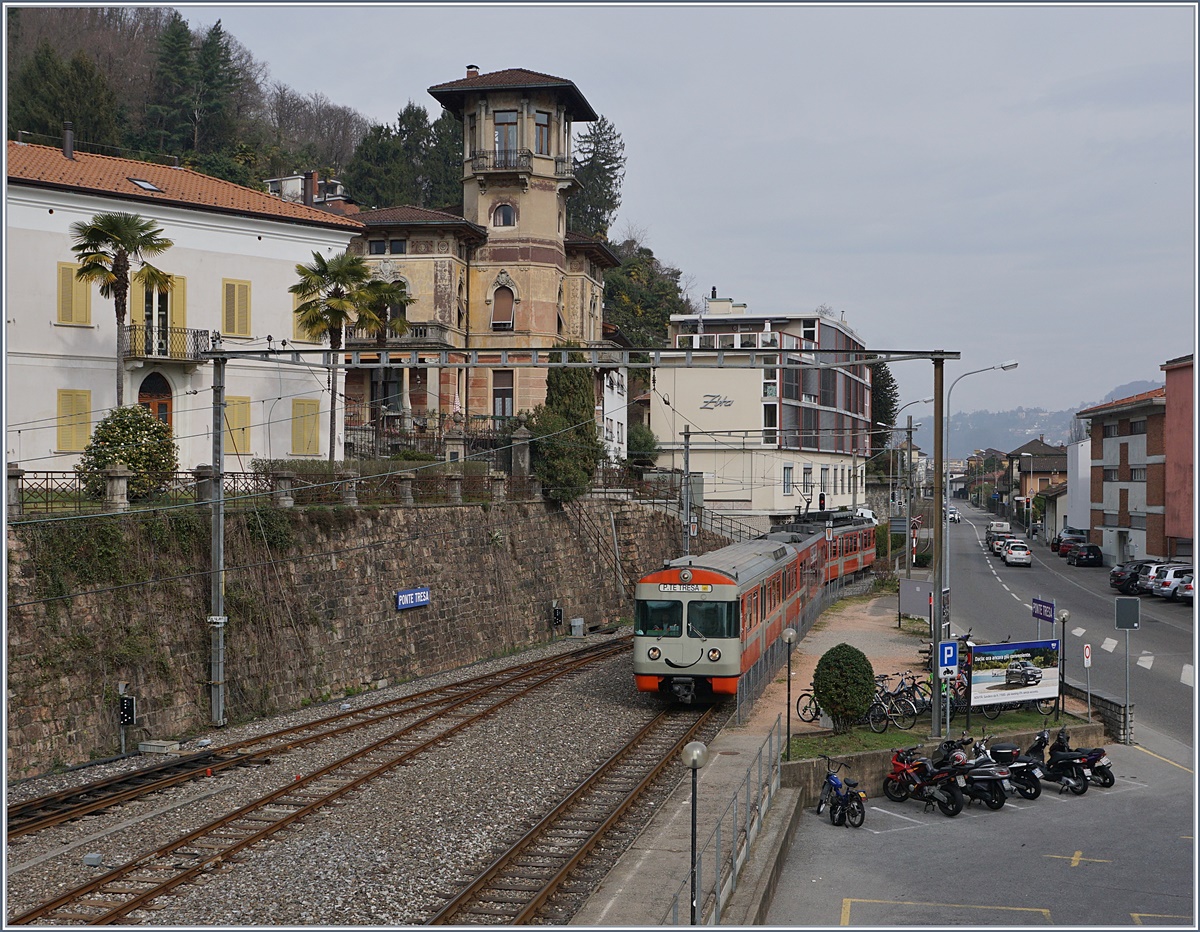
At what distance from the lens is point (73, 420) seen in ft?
93.6

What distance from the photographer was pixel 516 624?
33.1 metres

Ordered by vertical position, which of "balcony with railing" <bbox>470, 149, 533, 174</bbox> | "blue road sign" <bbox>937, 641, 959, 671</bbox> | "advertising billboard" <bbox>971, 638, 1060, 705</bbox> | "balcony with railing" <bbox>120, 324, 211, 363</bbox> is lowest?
"advertising billboard" <bbox>971, 638, 1060, 705</bbox>

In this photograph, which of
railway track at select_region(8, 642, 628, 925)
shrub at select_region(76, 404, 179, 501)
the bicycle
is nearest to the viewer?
railway track at select_region(8, 642, 628, 925)

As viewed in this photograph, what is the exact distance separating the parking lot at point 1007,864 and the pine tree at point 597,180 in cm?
7116

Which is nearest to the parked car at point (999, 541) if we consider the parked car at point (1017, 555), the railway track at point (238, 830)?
the parked car at point (1017, 555)

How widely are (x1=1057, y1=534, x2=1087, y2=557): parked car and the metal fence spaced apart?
56965mm

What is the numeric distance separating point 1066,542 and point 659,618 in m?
57.2

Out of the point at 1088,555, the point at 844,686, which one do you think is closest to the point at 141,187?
the point at 844,686

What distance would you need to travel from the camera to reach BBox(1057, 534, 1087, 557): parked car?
226 ft

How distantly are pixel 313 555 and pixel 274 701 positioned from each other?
355 cm

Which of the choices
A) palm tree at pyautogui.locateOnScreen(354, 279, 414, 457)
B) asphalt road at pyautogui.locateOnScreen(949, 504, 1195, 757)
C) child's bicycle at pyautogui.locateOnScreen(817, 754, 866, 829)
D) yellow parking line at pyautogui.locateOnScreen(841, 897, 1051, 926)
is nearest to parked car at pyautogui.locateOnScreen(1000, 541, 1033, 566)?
asphalt road at pyautogui.locateOnScreen(949, 504, 1195, 757)

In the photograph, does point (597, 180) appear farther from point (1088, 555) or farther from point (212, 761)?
point (212, 761)

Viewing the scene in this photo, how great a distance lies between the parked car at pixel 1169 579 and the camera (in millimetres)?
44787

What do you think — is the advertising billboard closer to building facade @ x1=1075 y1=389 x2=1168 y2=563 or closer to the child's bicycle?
the child's bicycle
